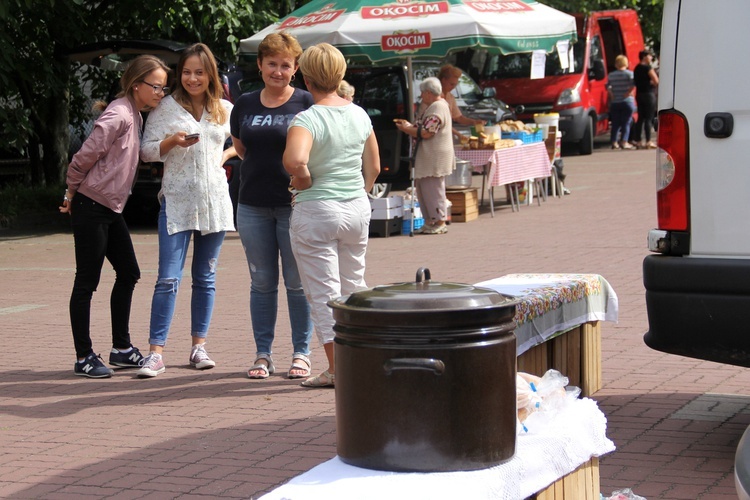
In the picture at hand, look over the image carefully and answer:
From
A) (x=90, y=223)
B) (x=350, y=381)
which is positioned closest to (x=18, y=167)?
(x=90, y=223)

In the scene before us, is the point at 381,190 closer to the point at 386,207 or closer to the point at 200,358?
the point at 386,207

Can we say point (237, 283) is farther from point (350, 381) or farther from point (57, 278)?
point (350, 381)

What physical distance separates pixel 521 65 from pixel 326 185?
64.0 ft

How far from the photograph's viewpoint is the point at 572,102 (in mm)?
23734

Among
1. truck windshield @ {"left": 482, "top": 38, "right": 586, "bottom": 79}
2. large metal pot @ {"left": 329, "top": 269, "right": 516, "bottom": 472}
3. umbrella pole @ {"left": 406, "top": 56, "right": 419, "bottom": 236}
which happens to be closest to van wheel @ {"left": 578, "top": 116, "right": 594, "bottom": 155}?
truck windshield @ {"left": 482, "top": 38, "right": 586, "bottom": 79}

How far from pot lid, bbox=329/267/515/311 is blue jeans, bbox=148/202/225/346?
331cm

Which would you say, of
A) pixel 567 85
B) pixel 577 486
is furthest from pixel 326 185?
pixel 567 85

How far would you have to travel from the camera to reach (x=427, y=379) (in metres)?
3.43

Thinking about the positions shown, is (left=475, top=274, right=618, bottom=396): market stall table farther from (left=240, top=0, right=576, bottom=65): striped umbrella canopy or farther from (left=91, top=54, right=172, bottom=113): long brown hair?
(left=240, top=0, right=576, bottom=65): striped umbrella canopy

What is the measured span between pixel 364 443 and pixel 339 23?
10499mm

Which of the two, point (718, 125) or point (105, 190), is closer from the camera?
point (718, 125)

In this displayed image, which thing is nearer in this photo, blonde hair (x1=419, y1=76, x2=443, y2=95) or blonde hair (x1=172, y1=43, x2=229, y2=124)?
blonde hair (x1=172, y1=43, x2=229, y2=124)

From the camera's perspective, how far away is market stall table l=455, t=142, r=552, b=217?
14758mm

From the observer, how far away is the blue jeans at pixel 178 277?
685 centimetres
